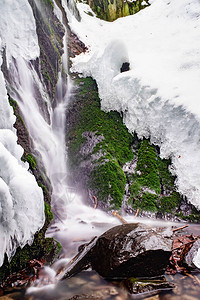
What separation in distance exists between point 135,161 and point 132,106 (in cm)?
177

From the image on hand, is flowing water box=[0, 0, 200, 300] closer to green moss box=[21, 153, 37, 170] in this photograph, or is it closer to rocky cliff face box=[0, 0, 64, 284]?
rocky cliff face box=[0, 0, 64, 284]

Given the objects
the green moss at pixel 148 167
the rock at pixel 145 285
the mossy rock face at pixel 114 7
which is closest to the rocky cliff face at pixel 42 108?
the rock at pixel 145 285

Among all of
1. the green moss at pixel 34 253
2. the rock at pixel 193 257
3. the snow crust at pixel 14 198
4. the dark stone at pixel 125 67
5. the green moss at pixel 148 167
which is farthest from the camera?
the dark stone at pixel 125 67

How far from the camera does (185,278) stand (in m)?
3.23

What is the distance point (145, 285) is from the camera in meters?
2.96

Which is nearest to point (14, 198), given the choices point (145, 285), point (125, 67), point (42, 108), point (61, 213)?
point (145, 285)

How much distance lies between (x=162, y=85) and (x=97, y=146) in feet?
8.79

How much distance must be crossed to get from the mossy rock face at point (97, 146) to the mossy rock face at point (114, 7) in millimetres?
9455

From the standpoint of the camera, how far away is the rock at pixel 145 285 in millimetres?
2902

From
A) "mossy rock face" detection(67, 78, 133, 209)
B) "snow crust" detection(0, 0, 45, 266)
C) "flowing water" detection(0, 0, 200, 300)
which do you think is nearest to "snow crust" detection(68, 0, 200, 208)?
"mossy rock face" detection(67, 78, 133, 209)

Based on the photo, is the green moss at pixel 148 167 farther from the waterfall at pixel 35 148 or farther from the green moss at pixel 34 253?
the green moss at pixel 34 253

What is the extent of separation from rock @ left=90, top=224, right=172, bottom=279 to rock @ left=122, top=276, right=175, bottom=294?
14 centimetres

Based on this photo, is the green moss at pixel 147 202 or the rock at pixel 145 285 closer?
the rock at pixel 145 285

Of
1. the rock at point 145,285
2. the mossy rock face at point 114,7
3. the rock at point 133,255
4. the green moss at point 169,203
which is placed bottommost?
the green moss at point 169,203
